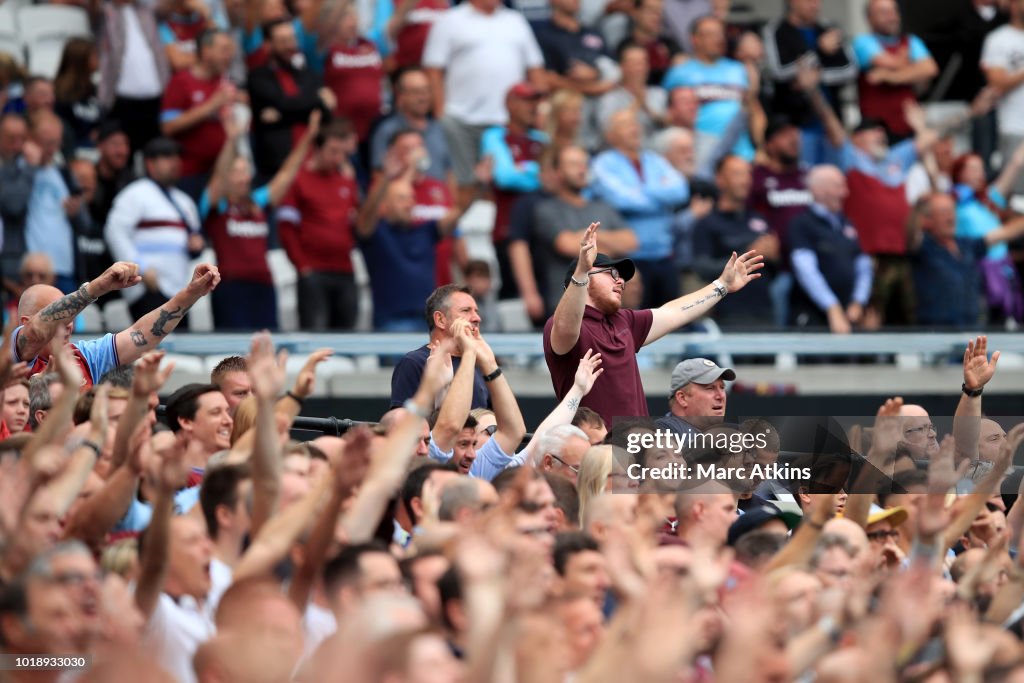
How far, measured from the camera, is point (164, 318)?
900 cm

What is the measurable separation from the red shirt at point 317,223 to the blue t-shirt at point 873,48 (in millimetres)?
4978

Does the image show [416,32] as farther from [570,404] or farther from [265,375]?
[265,375]

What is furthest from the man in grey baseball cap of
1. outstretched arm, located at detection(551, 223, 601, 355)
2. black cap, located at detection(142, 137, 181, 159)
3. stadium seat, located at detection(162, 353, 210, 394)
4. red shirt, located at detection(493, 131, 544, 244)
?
black cap, located at detection(142, 137, 181, 159)

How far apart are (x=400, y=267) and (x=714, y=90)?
3.42 metres

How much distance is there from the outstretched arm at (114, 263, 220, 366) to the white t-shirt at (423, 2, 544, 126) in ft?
19.4

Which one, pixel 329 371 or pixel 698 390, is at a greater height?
pixel 698 390

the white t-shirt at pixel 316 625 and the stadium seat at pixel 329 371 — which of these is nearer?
the white t-shirt at pixel 316 625

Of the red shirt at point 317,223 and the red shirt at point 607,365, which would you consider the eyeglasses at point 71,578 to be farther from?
the red shirt at point 317,223

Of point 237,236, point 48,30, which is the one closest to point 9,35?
point 48,30

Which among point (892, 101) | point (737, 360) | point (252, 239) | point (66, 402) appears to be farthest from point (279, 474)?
point (892, 101)

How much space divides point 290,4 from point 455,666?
10.5 meters

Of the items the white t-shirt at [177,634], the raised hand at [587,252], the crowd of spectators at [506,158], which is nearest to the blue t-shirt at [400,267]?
the crowd of spectators at [506,158]

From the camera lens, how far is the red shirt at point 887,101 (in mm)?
16328

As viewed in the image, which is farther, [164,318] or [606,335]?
[606,335]
